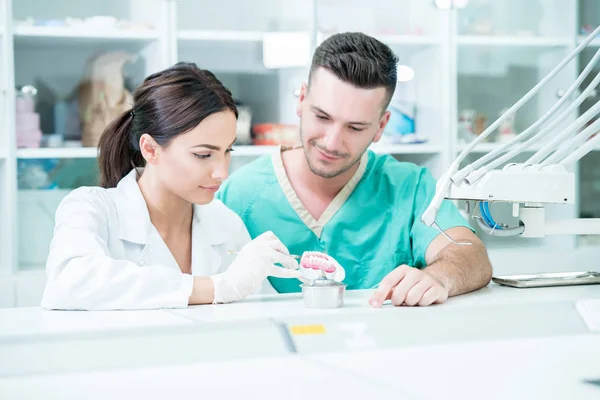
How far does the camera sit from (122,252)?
1.65 meters

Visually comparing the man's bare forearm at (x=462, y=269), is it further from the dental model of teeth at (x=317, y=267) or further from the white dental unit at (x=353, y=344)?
the dental model of teeth at (x=317, y=267)

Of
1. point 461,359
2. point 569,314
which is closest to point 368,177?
point 569,314

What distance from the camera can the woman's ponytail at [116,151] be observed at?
1836 mm

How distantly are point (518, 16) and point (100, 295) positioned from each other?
2.93 metres

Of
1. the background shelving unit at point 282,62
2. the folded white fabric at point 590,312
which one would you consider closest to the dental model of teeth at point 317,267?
the folded white fabric at point 590,312

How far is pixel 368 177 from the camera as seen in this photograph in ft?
6.78

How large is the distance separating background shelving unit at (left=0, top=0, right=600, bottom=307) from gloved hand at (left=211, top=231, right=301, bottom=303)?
1487 mm

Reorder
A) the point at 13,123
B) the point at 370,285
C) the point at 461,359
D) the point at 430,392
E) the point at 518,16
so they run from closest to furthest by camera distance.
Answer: the point at 430,392 → the point at 461,359 → the point at 370,285 → the point at 13,123 → the point at 518,16

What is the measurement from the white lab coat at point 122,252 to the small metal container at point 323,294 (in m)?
0.23

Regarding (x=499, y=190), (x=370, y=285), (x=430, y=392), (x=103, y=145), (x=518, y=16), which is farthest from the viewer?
(x=518, y=16)

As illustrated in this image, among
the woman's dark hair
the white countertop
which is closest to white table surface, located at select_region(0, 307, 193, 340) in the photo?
the white countertop

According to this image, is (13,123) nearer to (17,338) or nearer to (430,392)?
(17,338)

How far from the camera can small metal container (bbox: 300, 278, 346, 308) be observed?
132 centimetres

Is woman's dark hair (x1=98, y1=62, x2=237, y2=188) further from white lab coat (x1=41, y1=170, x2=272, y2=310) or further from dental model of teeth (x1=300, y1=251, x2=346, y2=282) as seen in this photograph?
dental model of teeth (x1=300, y1=251, x2=346, y2=282)
